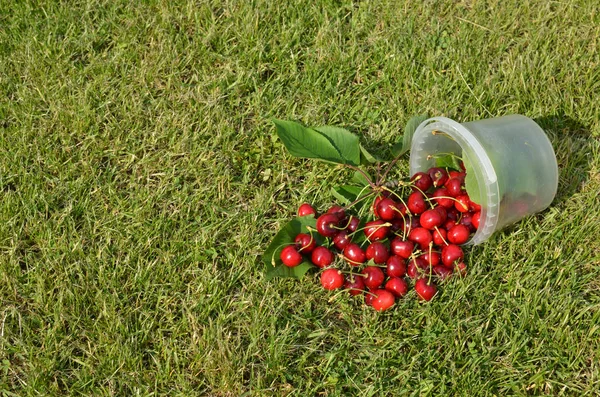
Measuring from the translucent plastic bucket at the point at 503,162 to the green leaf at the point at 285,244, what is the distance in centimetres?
60

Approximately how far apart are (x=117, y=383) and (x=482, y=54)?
249 centimetres

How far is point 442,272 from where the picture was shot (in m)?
2.60

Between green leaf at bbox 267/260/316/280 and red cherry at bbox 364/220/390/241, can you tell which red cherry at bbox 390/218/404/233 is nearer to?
red cherry at bbox 364/220/390/241

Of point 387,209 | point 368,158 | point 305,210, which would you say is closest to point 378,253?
point 387,209

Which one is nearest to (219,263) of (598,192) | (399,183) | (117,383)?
(117,383)

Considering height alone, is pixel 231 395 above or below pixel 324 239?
below

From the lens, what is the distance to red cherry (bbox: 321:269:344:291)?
8.39 ft

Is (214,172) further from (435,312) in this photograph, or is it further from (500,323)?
(500,323)

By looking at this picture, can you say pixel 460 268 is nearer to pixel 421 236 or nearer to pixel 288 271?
→ pixel 421 236

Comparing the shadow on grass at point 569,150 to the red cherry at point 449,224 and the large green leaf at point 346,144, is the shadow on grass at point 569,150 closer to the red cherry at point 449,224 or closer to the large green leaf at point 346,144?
the red cherry at point 449,224

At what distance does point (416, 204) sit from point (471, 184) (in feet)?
0.78

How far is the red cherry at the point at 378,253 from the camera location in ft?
8.50

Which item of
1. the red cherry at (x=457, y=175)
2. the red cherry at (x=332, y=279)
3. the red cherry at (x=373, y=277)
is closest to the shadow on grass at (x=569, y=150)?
the red cherry at (x=457, y=175)

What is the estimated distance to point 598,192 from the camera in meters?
2.95
